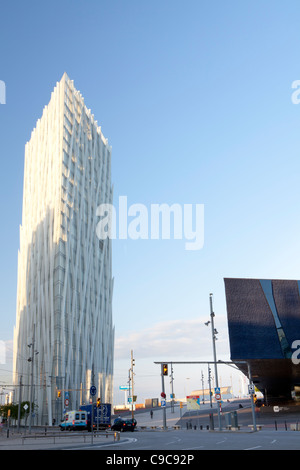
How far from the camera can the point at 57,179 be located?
10194cm

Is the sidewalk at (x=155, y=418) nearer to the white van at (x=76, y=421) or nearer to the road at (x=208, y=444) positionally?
the white van at (x=76, y=421)

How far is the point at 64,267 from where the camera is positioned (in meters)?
96.1

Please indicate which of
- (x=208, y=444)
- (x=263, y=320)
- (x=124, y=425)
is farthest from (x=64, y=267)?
(x=208, y=444)

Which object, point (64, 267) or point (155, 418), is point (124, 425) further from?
point (64, 267)

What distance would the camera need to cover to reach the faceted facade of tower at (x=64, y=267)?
91688 mm

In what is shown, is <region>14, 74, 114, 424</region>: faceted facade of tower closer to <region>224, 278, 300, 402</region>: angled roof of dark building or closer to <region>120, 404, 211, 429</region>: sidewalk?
<region>120, 404, 211, 429</region>: sidewalk

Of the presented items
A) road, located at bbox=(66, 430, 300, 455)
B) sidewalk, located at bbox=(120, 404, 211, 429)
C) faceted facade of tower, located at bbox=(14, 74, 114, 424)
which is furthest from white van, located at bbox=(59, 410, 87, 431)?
faceted facade of tower, located at bbox=(14, 74, 114, 424)

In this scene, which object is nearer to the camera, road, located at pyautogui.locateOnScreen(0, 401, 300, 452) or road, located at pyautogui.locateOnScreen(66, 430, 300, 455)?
road, located at pyautogui.locateOnScreen(66, 430, 300, 455)

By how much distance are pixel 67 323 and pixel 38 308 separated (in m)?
9.66

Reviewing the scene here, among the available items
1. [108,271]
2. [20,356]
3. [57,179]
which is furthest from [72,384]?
[57,179]

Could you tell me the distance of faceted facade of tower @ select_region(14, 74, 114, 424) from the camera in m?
91.7

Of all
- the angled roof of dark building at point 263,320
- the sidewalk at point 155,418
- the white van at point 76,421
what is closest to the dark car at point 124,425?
the white van at point 76,421

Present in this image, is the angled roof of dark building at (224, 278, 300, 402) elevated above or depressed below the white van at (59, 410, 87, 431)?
above

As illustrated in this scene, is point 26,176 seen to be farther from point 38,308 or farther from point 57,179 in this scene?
point 38,308
